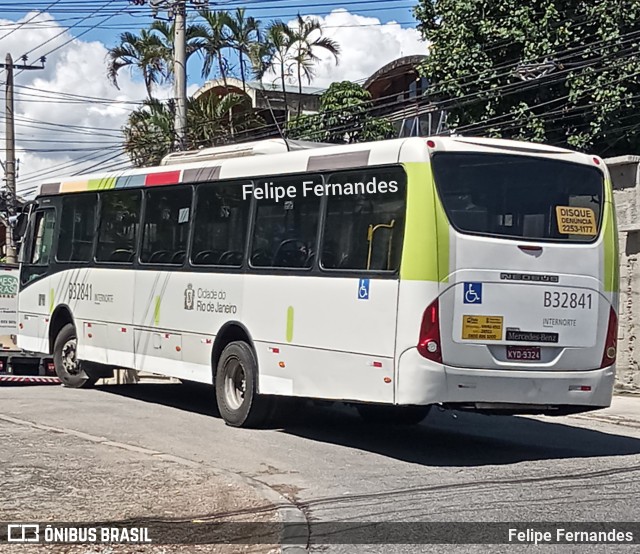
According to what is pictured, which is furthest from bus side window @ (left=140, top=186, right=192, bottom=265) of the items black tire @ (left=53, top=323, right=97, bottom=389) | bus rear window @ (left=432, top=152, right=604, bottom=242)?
bus rear window @ (left=432, top=152, right=604, bottom=242)

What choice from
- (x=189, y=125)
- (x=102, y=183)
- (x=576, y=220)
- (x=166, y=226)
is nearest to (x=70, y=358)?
(x=102, y=183)

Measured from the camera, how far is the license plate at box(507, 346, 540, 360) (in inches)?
419

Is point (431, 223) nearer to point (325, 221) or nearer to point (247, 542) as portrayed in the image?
point (325, 221)

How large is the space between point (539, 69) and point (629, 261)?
6.33 m

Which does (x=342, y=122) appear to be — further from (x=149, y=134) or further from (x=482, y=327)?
(x=482, y=327)

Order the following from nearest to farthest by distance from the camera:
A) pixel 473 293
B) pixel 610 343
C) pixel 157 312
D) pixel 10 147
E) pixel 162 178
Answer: pixel 473 293, pixel 610 343, pixel 157 312, pixel 162 178, pixel 10 147

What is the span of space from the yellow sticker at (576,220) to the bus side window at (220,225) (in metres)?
3.78

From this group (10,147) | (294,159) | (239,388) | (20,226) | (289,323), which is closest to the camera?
(289,323)

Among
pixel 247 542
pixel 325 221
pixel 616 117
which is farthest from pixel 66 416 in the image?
pixel 616 117

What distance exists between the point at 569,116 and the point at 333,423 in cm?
1246

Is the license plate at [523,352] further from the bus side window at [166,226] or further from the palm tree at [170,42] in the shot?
the palm tree at [170,42]

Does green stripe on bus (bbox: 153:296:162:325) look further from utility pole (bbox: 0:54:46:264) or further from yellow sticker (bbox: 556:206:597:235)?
utility pole (bbox: 0:54:46:264)

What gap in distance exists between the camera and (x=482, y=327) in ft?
34.5

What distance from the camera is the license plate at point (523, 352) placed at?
10648 mm
